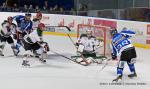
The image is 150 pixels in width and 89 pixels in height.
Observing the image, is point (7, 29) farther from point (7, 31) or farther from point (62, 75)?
point (62, 75)

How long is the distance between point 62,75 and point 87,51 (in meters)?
1.79

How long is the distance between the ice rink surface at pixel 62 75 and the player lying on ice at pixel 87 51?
0.65 feet

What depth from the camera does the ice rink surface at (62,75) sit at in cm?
834

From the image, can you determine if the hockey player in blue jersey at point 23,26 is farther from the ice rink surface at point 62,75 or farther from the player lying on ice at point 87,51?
the player lying on ice at point 87,51

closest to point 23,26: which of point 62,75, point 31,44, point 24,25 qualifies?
point 24,25

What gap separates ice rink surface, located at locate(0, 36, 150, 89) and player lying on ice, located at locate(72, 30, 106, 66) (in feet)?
0.65

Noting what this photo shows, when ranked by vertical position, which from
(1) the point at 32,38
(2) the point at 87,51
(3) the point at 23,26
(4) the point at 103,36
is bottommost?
(2) the point at 87,51

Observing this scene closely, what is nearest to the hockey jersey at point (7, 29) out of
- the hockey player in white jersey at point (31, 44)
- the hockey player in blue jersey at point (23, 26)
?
the hockey player in blue jersey at point (23, 26)

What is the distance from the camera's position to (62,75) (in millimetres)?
9367

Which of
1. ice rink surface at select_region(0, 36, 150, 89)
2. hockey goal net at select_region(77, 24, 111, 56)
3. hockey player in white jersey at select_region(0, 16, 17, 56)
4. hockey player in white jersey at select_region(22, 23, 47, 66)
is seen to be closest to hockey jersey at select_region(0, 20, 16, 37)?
hockey player in white jersey at select_region(0, 16, 17, 56)

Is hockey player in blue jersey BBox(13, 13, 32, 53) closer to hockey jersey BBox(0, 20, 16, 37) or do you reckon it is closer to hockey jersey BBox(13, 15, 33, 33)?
hockey jersey BBox(13, 15, 33, 33)

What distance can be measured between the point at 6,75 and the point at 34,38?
1351mm

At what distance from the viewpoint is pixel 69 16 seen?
609 inches

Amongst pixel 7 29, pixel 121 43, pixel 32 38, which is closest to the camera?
pixel 121 43
